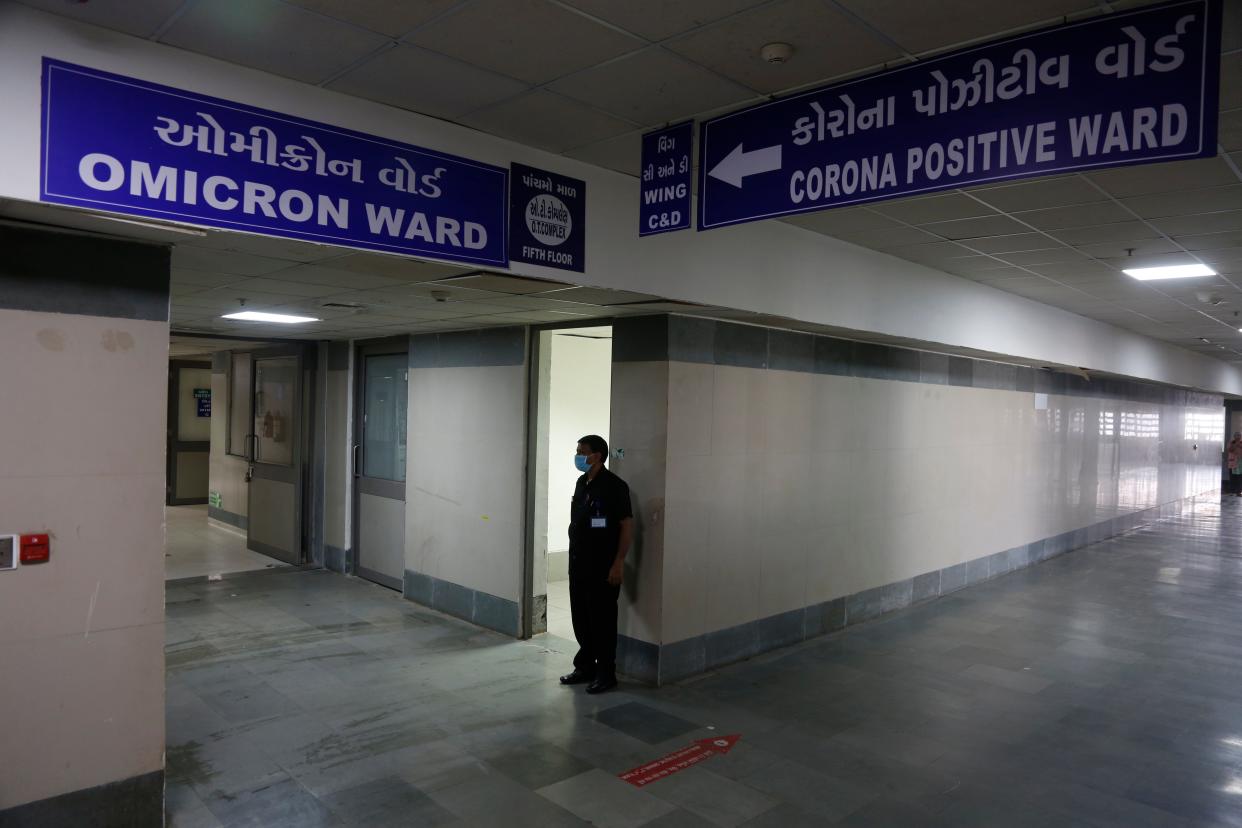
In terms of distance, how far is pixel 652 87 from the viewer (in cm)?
327

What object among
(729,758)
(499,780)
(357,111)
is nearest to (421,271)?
(357,111)

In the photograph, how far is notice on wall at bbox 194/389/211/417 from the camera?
44.2ft

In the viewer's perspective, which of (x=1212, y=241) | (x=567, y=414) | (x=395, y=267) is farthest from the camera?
(x=567, y=414)

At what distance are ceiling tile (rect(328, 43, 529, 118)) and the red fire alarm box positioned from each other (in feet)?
7.02

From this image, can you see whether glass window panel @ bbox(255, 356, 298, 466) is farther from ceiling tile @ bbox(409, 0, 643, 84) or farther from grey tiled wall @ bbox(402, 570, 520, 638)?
ceiling tile @ bbox(409, 0, 643, 84)

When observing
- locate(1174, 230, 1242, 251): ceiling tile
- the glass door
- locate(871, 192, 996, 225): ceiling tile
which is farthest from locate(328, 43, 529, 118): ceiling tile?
the glass door

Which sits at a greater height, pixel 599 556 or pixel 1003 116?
pixel 1003 116

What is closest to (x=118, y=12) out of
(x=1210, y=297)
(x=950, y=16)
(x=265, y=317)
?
(x=950, y=16)

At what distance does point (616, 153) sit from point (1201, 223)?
401cm

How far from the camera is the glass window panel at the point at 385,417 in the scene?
782cm

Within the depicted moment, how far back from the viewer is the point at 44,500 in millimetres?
3059

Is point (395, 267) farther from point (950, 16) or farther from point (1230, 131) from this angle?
point (1230, 131)

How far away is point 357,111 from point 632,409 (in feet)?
9.02

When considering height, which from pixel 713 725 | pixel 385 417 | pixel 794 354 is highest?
pixel 794 354
